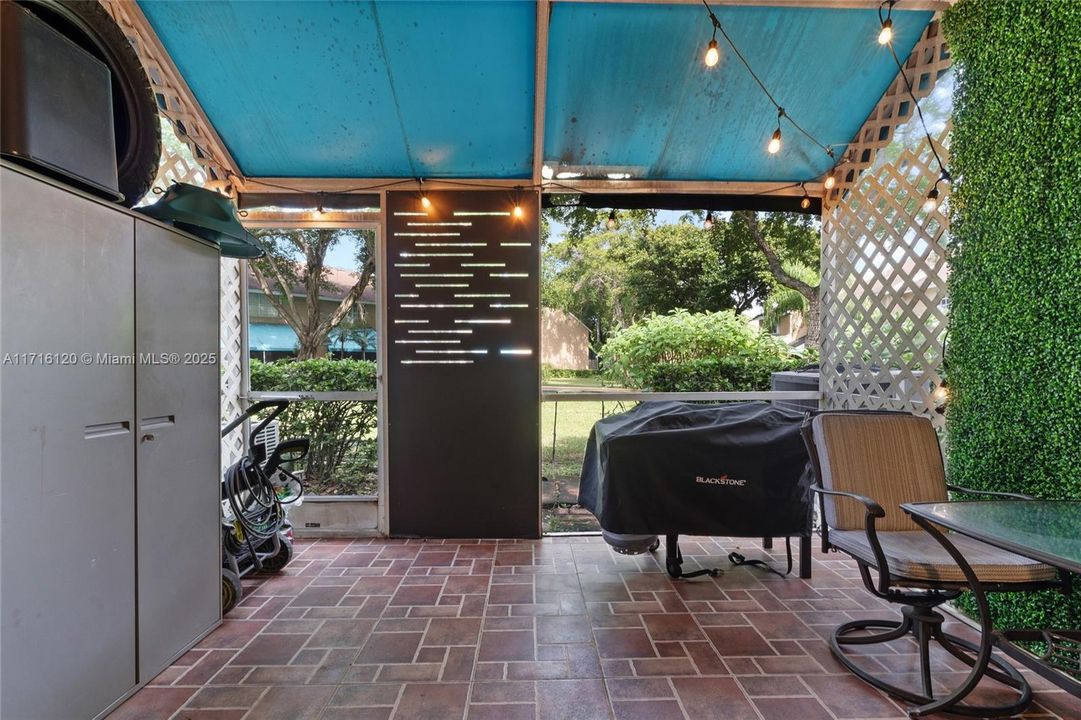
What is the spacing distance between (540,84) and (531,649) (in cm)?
309

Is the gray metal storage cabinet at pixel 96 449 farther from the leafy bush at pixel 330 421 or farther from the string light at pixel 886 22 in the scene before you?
the string light at pixel 886 22

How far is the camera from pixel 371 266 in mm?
3963

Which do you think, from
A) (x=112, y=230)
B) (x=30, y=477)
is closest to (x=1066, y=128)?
(x=112, y=230)

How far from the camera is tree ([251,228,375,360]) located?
397cm

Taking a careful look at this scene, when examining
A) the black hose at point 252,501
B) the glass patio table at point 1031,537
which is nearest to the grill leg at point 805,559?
the glass patio table at point 1031,537

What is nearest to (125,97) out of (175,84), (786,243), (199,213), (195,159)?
(199,213)

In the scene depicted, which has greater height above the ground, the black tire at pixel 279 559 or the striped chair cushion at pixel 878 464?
the striped chair cushion at pixel 878 464

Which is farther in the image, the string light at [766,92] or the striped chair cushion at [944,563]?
the string light at [766,92]

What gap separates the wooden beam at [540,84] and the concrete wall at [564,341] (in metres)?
1.52

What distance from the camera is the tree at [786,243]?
607 cm

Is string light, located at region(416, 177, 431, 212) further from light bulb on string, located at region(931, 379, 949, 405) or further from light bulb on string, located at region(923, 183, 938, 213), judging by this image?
light bulb on string, located at region(931, 379, 949, 405)

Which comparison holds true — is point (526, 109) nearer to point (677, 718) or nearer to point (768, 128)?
point (768, 128)

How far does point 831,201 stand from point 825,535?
262 cm

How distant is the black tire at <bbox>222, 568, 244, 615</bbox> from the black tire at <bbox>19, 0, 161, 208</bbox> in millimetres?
1946
